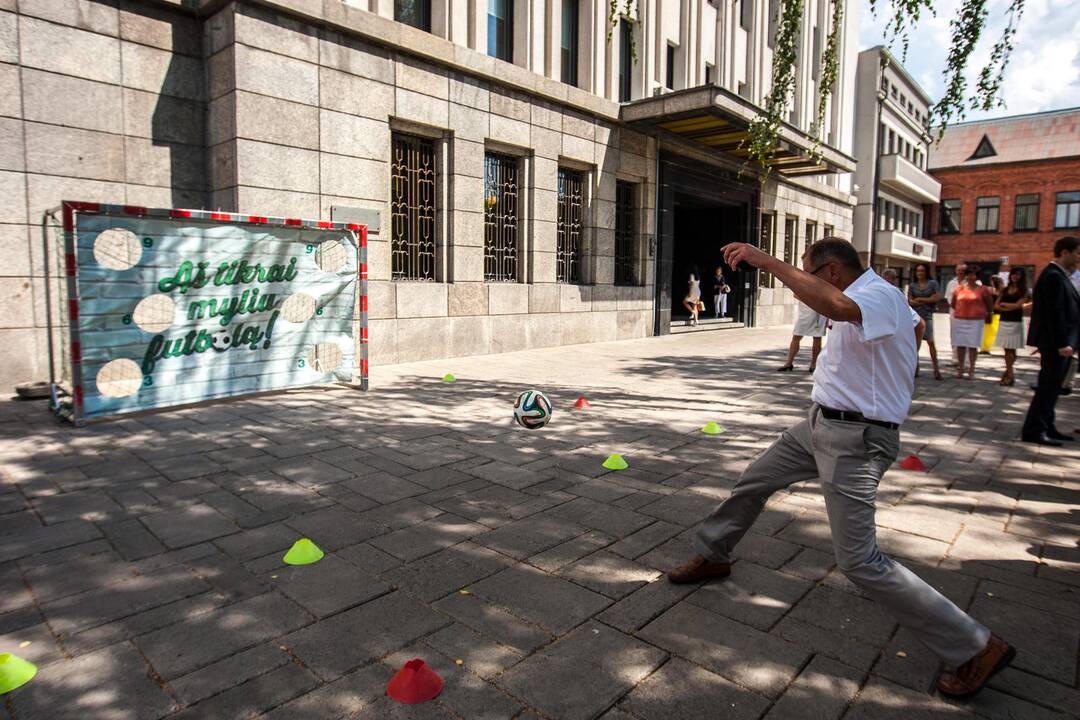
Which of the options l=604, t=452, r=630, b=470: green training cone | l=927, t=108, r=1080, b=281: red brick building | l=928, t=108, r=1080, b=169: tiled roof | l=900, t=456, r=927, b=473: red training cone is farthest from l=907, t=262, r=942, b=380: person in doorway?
l=928, t=108, r=1080, b=169: tiled roof

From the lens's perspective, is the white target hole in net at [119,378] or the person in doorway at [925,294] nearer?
the white target hole in net at [119,378]

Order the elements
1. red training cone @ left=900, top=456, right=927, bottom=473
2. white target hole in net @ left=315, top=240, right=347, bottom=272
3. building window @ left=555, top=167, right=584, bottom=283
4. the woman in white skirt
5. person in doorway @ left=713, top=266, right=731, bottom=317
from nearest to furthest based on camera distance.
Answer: red training cone @ left=900, top=456, right=927, bottom=473, white target hole in net @ left=315, top=240, right=347, bottom=272, the woman in white skirt, building window @ left=555, top=167, right=584, bottom=283, person in doorway @ left=713, top=266, right=731, bottom=317

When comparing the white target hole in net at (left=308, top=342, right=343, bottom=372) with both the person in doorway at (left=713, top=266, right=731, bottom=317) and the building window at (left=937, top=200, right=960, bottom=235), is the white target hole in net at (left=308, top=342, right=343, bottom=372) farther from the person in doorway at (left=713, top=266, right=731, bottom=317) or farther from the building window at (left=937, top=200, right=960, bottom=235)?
the building window at (left=937, top=200, right=960, bottom=235)

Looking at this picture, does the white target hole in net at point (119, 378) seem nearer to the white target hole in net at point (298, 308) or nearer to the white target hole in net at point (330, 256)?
the white target hole in net at point (298, 308)

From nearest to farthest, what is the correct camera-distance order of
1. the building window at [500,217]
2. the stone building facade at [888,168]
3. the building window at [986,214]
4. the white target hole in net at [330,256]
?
the white target hole in net at [330,256] → the building window at [500,217] → the stone building facade at [888,168] → the building window at [986,214]

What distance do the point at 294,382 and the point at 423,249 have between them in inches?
171

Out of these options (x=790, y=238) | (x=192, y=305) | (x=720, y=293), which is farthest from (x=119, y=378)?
(x=790, y=238)

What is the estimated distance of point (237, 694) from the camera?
241 cm

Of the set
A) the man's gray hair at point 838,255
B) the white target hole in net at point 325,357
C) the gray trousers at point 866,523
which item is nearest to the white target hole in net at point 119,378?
the white target hole in net at point 325,357

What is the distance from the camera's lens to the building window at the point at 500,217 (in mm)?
12953

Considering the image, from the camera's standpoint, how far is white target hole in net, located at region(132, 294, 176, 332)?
6.84 metres

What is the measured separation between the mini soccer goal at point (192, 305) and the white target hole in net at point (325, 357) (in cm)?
1

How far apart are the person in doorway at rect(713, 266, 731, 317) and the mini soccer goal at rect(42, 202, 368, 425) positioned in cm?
1591

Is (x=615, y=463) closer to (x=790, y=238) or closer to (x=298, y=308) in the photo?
(x=298, y=308)
